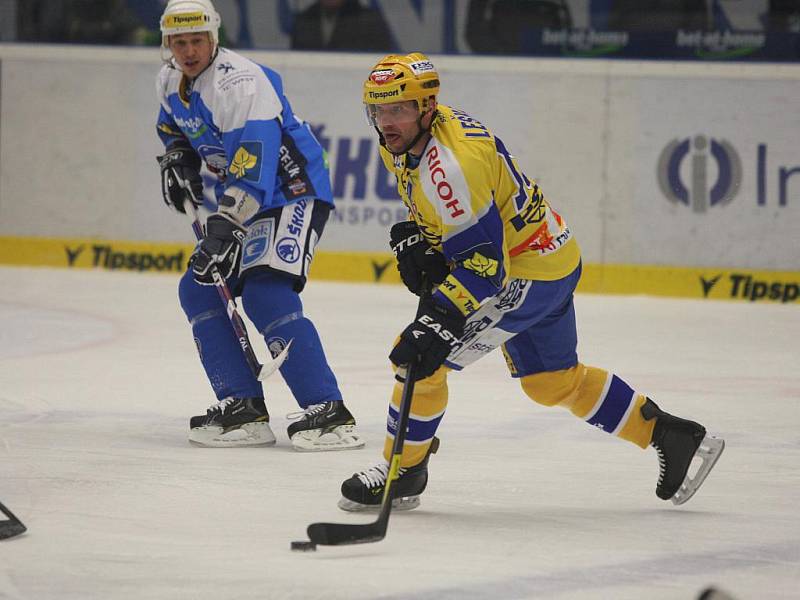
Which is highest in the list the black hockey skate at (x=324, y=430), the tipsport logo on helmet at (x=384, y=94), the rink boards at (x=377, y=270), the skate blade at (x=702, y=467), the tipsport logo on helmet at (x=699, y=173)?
the tipsport logo on helmet at (x=384, y=94)

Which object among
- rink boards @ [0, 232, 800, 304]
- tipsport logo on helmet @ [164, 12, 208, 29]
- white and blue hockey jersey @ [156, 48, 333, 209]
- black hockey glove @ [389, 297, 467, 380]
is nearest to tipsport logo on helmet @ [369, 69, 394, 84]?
black hockey glove @ [389, 297, 467, 380]

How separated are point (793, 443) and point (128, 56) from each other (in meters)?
5.57

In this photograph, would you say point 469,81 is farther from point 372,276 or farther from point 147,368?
point 147,368

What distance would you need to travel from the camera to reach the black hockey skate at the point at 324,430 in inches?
161

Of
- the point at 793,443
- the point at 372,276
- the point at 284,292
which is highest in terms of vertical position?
the point at 284,292

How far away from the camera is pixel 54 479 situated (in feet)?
11.9

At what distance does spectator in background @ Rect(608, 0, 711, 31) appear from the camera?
8.09 metres

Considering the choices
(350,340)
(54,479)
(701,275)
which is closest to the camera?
(54,479)

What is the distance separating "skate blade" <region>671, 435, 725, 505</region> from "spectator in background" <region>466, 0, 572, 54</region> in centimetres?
515

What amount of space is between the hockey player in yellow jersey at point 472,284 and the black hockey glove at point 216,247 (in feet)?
2.76

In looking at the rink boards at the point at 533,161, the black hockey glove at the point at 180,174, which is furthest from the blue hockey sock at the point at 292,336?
the rink boards at the point at 533,161

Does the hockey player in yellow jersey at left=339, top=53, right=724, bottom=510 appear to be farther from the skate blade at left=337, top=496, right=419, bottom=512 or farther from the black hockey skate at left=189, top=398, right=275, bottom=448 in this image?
the black hockey skate at left=189, top=398, right=275, bottom=448

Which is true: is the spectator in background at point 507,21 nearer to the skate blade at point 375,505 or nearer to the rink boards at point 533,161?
the rink boards at point 533,161

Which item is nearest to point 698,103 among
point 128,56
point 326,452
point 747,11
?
point 747,11
